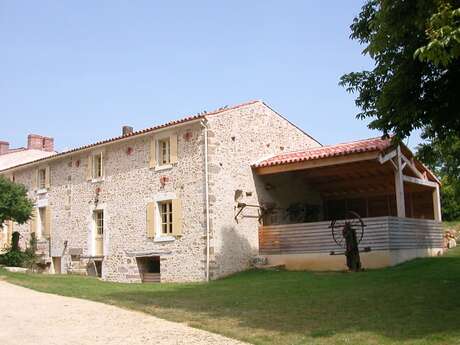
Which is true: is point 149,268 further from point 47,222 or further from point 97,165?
point 47,222

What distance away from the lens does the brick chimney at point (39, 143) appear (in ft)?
109

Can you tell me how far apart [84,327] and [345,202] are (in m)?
13.9

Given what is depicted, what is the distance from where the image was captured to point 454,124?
29.0 feet

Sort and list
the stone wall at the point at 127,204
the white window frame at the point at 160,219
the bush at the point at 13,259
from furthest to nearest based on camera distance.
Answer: the bush at the point at 13,259
the white window frame at the point at 160,219
the stone wall at the point at 127,204

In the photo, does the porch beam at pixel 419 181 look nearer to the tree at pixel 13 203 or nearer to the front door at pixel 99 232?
the front door at pixel 99 232

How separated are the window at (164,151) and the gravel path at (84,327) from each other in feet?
23.4

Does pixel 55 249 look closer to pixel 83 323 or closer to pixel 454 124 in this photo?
pixel 83 323

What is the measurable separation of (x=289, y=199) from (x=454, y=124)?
10566 millimetres

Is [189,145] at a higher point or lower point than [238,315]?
higher

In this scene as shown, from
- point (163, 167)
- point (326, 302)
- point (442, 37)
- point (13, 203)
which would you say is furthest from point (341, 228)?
point (13, 203)

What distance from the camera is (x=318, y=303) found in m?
9.74

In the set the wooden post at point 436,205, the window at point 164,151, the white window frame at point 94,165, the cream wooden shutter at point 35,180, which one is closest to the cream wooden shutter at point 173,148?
the window at point 164,151

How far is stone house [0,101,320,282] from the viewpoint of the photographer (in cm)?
1636

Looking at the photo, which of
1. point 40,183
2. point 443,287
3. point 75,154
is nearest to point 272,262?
point 443,287
